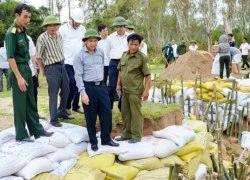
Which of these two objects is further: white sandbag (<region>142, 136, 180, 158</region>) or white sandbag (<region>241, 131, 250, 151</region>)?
white sandbag (<region>241, 131, 250, 151</region>)

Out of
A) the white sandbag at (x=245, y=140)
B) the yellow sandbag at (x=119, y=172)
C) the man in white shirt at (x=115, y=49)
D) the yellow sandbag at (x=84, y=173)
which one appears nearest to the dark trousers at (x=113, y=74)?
the man in white shirt at (x=115, y=49)

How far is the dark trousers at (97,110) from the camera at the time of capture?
13.2 ft

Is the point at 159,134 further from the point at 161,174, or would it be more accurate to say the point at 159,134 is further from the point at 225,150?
the point at 225,150

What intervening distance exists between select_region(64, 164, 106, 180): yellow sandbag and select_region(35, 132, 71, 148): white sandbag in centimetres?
31

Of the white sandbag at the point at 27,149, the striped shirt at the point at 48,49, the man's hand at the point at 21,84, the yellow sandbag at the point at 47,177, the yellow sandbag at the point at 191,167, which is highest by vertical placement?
the striped shirt at the point at 48,49

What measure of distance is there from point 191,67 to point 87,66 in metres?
7.59

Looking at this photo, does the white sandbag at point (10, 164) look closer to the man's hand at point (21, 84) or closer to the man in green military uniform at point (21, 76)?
the man in green military uniform at point (21, 76)

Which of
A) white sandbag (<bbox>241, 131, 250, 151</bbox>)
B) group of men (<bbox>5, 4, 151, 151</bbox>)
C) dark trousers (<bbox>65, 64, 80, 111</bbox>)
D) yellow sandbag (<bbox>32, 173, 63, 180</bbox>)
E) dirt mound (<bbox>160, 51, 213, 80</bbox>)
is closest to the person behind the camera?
yellow sandbag (<bbox>32, 173, 63, 180</bbox>)

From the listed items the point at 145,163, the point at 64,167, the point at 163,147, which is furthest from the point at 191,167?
the point at 64,167

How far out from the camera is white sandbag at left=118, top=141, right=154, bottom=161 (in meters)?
4.14

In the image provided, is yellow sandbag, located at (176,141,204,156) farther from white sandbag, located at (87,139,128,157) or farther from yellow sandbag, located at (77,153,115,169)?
yellow sandbag, located at (77,153,115,169)

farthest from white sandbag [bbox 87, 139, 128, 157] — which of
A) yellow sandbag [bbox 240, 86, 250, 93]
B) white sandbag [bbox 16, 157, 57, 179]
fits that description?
yellow sandbag [bbox 240, 86, 250, 93]

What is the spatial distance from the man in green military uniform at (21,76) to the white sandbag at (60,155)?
0.89ft

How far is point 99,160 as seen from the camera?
399 centimetres
